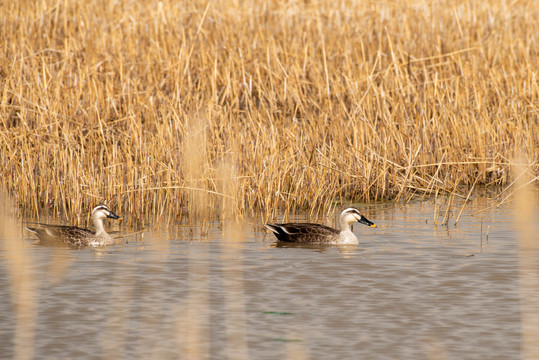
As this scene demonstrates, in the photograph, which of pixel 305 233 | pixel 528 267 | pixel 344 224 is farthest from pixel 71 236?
pixel 528 267

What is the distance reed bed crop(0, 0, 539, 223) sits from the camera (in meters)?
11.5

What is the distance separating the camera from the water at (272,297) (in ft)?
20.1

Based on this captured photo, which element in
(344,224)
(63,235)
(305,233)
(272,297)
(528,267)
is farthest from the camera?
(344,224)

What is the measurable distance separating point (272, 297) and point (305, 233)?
259 cm

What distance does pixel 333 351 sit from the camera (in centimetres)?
601

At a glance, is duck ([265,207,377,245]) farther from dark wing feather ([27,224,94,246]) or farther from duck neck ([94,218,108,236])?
dark wing feather ([27,224,94,246])

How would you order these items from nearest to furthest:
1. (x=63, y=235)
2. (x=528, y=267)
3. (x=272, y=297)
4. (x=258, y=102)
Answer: (x=272, y=297)
(x=528, y=267)
(x=63, y=235)
(x=258, y=102)

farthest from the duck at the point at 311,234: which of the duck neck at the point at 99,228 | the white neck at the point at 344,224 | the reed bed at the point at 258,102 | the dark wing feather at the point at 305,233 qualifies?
the duck neck at the point at 99,228

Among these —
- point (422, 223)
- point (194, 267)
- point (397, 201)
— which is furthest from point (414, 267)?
point (397, 201)

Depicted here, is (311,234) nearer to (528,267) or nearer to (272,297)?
(528,267)

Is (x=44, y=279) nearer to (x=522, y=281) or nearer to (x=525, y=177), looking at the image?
(x=522, y=281)

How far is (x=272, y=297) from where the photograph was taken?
7.45m

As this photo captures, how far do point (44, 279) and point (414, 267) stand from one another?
121 inches

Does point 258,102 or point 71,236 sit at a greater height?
point 258,102
